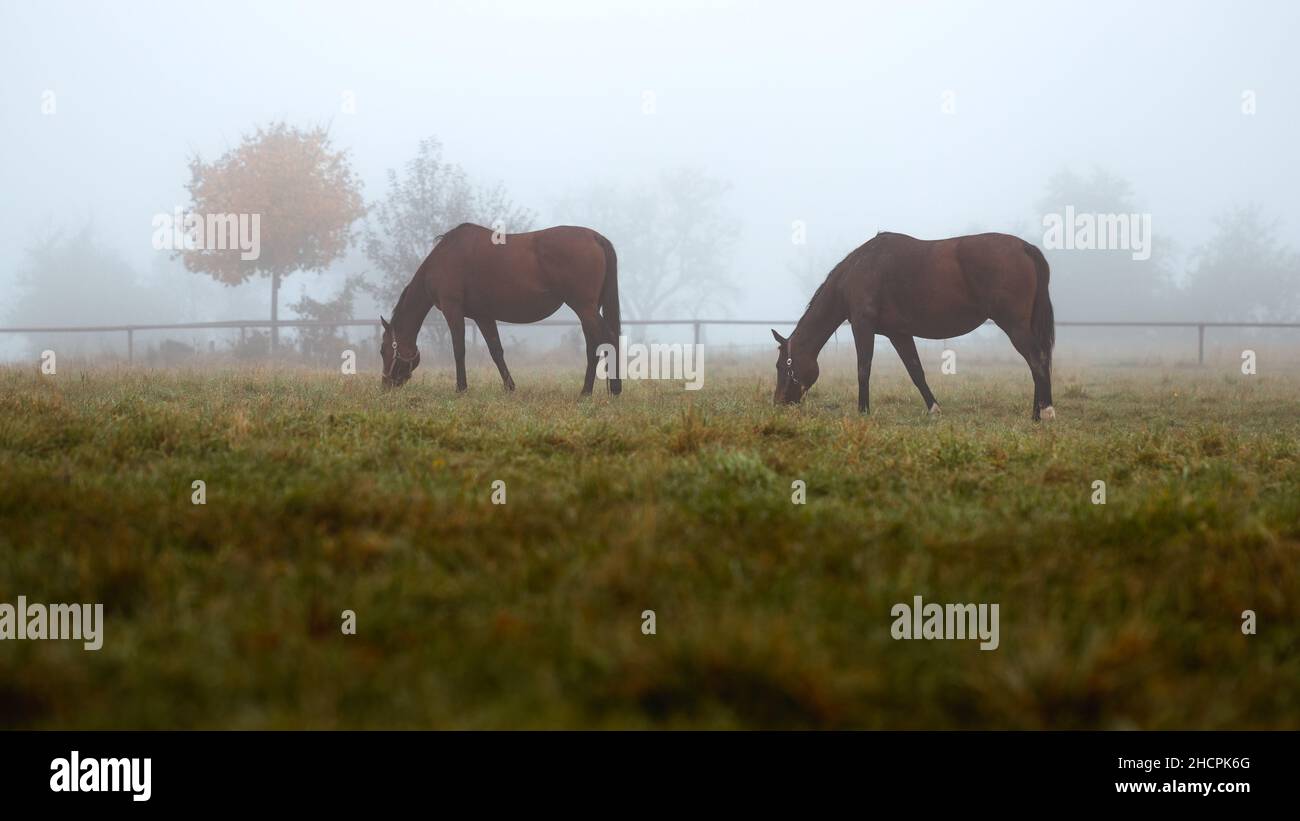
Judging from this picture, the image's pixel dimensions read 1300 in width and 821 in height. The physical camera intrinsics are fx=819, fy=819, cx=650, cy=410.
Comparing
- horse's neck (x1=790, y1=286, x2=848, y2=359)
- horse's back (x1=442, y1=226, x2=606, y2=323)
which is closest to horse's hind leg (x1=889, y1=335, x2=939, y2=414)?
horse's neck (x1=790, y1=286, x2=848, y2=359)

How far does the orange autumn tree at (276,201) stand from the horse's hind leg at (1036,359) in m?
22.5

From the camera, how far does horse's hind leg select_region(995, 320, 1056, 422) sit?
9484 millimetres

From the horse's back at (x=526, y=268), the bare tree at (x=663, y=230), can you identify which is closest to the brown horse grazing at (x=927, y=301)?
the horse's back at (x=526, y=268)

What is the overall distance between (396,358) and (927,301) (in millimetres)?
7440

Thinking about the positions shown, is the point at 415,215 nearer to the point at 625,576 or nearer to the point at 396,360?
the point at 396,360

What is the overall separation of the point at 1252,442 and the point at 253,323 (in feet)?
79.3

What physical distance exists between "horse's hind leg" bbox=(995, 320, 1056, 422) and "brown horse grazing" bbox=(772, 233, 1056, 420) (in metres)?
0.01

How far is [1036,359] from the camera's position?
9.53 meters

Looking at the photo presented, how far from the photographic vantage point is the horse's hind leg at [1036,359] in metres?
9.48

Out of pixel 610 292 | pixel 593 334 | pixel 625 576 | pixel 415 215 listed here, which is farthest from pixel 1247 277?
pixel 625 576

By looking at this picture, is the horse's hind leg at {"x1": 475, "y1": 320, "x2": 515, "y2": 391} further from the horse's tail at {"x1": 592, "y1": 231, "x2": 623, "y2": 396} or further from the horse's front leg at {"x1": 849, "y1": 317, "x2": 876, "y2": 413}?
the horse's front leg at {"x1": 849, "y1": 317, "x2": 876, "y2": 413}
